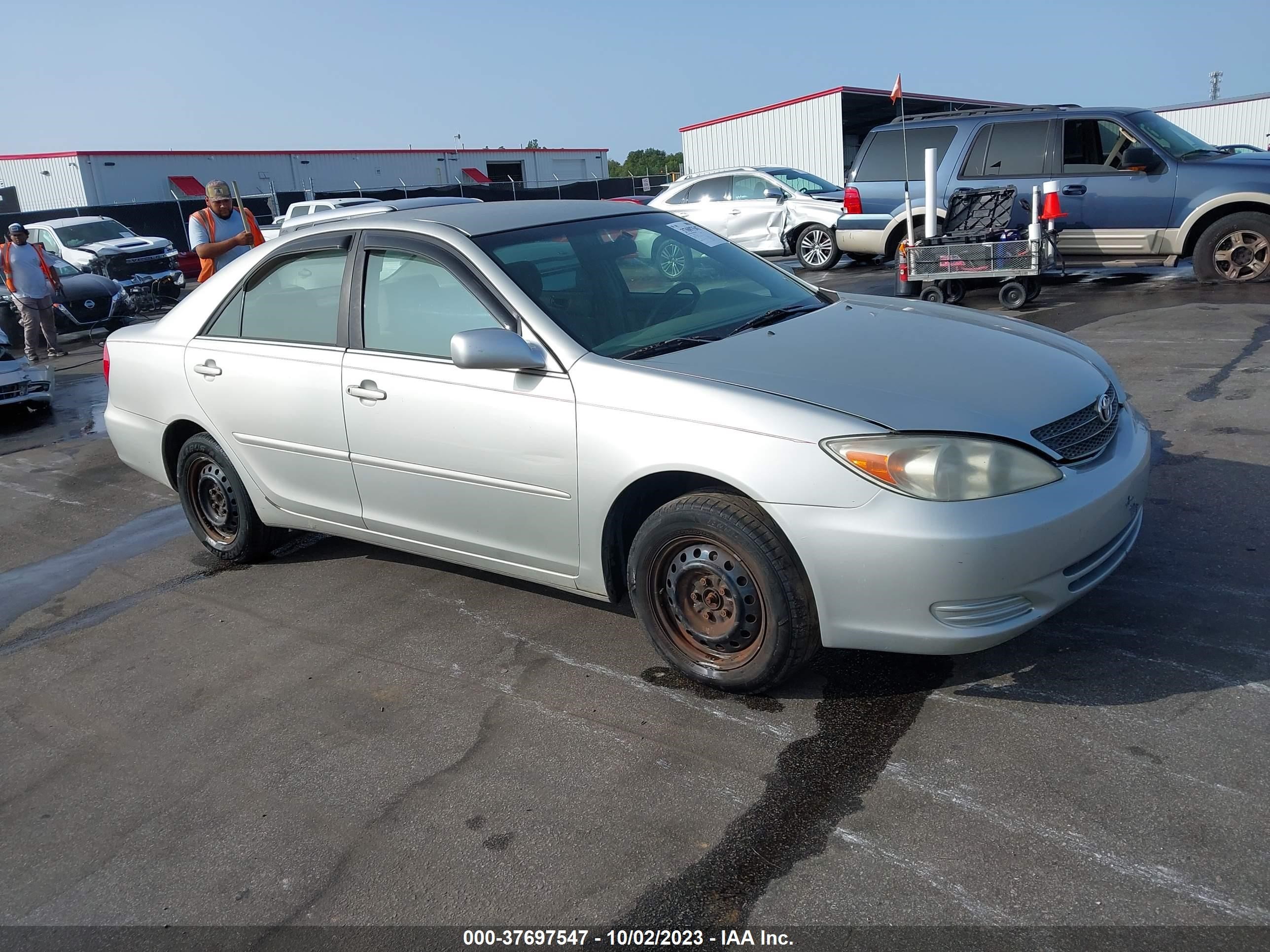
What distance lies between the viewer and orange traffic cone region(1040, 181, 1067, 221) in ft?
32.3

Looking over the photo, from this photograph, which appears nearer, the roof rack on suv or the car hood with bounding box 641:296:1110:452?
the car hood with bounding box 641:296:1110:452

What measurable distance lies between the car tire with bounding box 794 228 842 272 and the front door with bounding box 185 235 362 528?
11745 mm

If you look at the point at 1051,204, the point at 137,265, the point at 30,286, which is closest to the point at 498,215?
the point at 1051,204

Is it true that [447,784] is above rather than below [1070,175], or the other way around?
below

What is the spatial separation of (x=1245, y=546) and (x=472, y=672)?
10.3ft

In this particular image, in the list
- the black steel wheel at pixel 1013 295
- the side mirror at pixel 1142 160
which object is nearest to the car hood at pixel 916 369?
the black steel wheel at pixel 1013 295

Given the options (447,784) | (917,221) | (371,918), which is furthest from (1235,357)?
(371,918)

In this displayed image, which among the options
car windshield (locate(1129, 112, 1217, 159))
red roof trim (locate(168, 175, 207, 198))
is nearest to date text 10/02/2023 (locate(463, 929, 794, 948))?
car windshield (locate(1129, 112, 1217, 159))

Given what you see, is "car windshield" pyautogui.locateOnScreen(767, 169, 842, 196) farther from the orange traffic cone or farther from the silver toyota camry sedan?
the silver toyota camry sedan

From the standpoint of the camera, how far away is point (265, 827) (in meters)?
3.09

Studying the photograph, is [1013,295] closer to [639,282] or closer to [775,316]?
[775,316]

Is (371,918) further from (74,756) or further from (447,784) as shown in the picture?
(74,756)

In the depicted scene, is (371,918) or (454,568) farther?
(454,568)

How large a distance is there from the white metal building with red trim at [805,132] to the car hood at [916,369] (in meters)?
25.3
